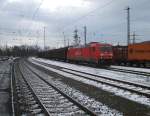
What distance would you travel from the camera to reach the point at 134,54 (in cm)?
4391

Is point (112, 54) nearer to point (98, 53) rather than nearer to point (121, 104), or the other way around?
point (98, 53)

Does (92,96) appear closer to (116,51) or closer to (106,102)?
(106,102)

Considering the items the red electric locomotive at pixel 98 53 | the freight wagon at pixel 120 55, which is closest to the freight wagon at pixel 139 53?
the freight wagon at pixel 120 55

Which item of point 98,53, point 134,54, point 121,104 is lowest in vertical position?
point 121,104

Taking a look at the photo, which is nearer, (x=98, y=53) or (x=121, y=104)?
(x=121, y=104)

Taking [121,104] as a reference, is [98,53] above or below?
above

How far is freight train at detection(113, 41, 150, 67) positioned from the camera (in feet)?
133

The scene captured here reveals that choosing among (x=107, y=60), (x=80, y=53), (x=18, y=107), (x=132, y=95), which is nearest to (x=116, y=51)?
(x=80, y=53)

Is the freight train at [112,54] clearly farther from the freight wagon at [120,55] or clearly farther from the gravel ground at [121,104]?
the gravel ground at [121,104]

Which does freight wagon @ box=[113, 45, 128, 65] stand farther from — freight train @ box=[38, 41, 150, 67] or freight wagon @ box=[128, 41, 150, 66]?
freight wagon @ box=[128, 41, 150, 66]

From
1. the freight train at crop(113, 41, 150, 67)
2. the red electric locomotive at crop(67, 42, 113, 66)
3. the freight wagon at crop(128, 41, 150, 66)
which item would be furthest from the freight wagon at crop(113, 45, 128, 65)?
the red electric locomotive at crop(67, 42, 113, 66)

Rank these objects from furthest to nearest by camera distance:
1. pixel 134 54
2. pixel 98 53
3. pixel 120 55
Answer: pixel 120 55, pixel 134 54, pixel 98 53

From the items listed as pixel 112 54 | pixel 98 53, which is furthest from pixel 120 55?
pixel 98 53

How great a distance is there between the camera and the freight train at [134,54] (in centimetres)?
4046
